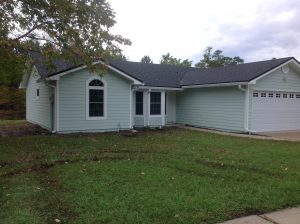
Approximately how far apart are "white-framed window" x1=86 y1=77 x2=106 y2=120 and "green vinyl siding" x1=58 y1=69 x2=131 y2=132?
0.52 ft

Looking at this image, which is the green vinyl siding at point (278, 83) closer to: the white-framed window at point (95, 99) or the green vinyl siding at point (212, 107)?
the green vinyl siding at point (212, 107)

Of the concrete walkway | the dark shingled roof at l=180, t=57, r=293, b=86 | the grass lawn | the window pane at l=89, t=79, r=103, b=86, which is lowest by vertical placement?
the concrete walkway

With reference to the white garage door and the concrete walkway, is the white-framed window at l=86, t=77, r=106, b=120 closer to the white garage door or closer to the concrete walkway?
the white garage door

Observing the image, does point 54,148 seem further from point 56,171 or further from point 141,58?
point 141,58

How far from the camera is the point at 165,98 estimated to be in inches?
840

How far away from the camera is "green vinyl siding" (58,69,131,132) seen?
15734mm

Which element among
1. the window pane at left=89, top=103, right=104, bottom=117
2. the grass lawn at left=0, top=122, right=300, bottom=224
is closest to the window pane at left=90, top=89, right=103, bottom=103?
the window pane at left=89, top=103, right=104, bottom=117

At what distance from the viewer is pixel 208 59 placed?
171 ft

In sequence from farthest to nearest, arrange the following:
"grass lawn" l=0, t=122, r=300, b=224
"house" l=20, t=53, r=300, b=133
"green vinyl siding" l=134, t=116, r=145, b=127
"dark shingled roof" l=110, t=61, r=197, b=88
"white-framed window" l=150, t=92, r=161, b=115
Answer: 1. "dark shingled roof" l=110, t=61, r=197, b=88
2. "white-framed window" l=150, t=92, r=161, b=115
3. "green vinyl siding" l=134, t=116, r=145, b=127
4. "house" l=20, t=53, r=300, b=133
5. "grass lawn" l=0, t=122, r=300, b=224

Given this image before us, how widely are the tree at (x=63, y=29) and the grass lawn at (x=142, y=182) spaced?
133 inches

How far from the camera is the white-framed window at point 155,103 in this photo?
20000 mm

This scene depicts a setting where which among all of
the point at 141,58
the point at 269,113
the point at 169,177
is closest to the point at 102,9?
the point at 169,177

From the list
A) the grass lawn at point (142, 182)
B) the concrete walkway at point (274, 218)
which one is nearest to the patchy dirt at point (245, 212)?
the grass lawn at point (142, 182)

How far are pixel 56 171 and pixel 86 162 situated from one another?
119 cm
